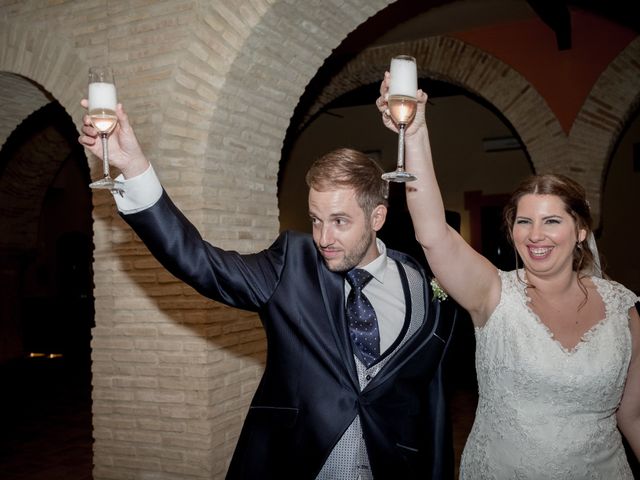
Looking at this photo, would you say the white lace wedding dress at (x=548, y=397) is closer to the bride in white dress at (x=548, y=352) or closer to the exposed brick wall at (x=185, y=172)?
the bride in white dress at (x=548, y=352)

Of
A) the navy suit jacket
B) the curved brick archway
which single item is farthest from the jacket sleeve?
the curved brick archway

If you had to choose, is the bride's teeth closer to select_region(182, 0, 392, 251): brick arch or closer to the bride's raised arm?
the bride's raised arm

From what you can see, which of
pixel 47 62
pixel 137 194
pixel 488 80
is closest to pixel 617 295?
pixel 137 194

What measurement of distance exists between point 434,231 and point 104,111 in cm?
96

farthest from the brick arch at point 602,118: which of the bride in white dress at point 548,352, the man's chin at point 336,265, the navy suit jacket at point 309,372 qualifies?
the man's chin at point 336,265

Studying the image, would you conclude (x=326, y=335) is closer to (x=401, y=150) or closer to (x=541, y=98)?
(x=401, y=150)

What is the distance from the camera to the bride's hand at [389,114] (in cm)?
148

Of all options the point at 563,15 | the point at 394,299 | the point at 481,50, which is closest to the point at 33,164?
the point at 481,50

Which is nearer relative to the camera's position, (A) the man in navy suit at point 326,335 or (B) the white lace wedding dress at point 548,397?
(A) the man in navy suit at point 326,335

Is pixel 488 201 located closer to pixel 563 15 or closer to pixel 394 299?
pixel 563 15

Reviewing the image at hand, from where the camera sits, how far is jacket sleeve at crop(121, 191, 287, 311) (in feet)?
5.41

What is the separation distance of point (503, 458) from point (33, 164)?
7967 millimetres

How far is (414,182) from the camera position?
160cm

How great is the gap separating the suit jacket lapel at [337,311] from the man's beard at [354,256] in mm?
63
